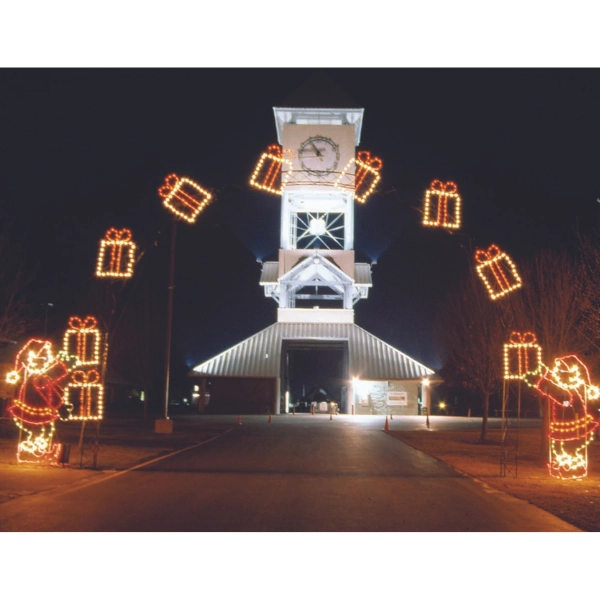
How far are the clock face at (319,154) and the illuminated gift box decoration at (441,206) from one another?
95.3 ft

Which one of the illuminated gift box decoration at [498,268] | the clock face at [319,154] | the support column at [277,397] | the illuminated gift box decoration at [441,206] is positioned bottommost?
the support column at [277,397]

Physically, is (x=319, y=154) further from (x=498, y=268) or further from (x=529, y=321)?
(x=498, y=268)

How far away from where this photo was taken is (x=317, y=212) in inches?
1827

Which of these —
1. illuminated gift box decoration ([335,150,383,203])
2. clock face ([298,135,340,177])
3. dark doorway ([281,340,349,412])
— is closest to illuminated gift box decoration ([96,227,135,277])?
illuminated gift box decoration ([335,150,383,203])

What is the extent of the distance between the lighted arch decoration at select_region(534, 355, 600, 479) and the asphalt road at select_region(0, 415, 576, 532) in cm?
230

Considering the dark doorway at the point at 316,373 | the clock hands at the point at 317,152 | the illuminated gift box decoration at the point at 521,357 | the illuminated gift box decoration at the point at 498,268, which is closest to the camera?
the illuminated gift box decoration at the point at 521,357

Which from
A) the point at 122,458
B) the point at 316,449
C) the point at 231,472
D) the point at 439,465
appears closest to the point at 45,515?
the point at 231,472

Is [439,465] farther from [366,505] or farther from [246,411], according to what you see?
[246,411]

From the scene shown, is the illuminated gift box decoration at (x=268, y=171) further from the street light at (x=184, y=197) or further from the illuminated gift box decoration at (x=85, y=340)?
the illuminated gift box decoration at (x=85, y=340)

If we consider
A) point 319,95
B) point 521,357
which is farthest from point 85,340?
point 319,95

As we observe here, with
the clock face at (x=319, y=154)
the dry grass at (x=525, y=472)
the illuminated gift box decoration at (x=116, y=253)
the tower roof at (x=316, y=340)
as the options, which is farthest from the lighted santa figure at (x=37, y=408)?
the clock face at (x=319, y=154)

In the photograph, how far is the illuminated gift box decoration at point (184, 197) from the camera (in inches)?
634

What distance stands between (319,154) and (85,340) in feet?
105

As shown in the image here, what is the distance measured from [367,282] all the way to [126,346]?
17.5 meters
